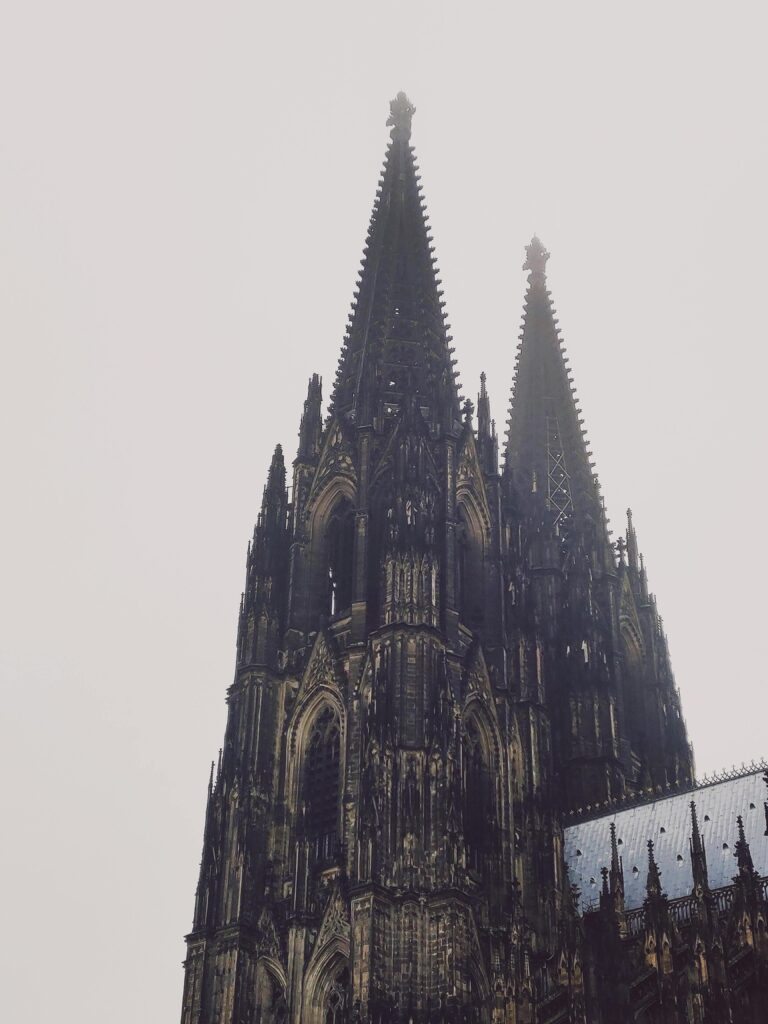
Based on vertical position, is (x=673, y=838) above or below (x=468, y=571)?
below

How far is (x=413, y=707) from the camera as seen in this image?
40.5m

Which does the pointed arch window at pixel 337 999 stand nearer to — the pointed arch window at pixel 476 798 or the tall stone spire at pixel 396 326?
the pointed arch window at pixel 476 798

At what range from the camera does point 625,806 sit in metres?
44.3

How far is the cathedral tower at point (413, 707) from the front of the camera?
3784 centimetres

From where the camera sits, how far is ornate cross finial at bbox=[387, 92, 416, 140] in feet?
199

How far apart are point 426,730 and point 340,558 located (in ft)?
28.8

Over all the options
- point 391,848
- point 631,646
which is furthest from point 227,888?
point 631,646

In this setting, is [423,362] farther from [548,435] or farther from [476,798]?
[476,798]

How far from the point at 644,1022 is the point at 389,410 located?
2315 centimetres

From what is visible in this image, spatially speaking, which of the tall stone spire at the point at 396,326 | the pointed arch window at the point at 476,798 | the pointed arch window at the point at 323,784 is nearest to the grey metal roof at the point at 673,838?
the pointed arch window at the point at 476,798

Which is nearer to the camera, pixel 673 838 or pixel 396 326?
pixel 673 838

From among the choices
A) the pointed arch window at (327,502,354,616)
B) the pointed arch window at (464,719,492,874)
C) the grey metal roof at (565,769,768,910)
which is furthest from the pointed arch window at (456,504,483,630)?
the grey metal roof at (565,769,768,910)

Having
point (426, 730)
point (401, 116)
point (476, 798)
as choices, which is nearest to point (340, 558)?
point (426, 730)

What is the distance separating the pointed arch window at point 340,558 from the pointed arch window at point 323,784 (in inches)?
159
